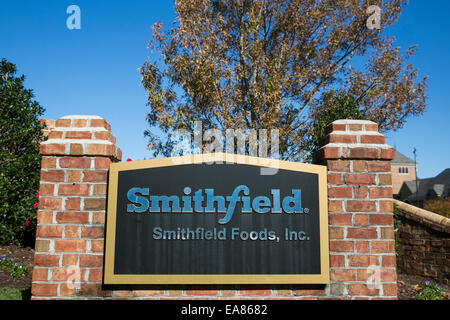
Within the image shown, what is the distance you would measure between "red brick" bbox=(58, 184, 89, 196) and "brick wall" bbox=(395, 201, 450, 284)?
701cm

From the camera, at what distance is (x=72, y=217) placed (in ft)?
12.5

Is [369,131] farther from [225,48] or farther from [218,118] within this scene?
[225,48]

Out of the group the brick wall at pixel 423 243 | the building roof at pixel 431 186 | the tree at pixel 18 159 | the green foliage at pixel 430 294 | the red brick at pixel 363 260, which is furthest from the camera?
the building roof at pixel 431 186

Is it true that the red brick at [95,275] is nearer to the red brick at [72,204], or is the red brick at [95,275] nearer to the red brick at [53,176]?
the red brick at [72,204]

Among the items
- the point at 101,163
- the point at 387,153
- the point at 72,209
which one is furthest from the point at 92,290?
the point at 387,153

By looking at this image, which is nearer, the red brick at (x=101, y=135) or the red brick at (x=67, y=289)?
the red brick at (x=67, y=289)

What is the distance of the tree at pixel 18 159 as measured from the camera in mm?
8281

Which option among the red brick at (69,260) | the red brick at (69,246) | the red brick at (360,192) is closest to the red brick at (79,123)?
the red brick at (69,246)

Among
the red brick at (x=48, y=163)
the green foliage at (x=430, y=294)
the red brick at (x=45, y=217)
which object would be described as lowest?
the green foliage at (x=430, y=294)

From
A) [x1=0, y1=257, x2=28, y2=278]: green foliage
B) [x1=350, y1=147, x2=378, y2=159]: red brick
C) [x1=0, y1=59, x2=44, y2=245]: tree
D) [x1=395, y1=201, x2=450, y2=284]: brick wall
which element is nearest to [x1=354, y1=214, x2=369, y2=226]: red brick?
→ [x1=350, y1=147, x2=378, y2=159]: red brick

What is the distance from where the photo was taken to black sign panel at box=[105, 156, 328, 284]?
3.77 meters

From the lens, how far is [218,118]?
1144cm
